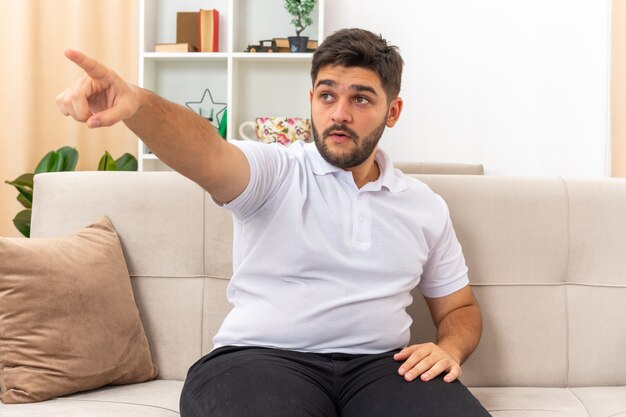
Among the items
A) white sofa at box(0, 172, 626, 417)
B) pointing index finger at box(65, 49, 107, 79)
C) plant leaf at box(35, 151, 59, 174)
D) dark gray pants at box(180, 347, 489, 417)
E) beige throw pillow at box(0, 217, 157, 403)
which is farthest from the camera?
plant leaf at box(35, 151, 59, 174)

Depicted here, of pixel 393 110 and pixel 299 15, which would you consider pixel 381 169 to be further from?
pixel 299 15

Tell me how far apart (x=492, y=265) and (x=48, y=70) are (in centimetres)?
278

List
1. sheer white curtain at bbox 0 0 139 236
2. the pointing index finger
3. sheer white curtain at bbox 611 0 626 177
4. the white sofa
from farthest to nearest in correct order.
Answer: sheer white curtain at bbox 0 0 139 236, sheer white curtain at bbox 611 0 626 177, the white sofa, the pointing index finger

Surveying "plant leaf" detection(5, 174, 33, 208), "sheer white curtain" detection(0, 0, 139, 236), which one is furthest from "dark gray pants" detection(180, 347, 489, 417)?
"sheer white curtain" detection(0, 0, 139, 236)

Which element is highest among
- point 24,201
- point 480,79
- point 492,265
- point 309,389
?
point 480,79

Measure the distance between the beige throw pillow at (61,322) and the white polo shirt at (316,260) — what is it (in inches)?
10.5

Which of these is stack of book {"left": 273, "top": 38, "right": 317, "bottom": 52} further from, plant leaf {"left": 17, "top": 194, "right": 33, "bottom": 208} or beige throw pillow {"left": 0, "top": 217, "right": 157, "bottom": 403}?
beige throw pillow {"left": 0, "top": 217, "right": 157, "bottom": 403}

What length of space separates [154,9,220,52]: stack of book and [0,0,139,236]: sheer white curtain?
17.9 inches

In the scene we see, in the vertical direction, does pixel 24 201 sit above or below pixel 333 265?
above

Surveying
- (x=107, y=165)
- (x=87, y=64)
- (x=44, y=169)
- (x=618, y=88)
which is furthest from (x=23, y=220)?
(x=618, y=88)

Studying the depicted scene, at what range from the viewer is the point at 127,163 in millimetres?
3646

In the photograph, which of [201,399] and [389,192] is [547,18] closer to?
[389,192]

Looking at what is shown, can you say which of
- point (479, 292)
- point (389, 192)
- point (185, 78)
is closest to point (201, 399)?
point (389, 192)

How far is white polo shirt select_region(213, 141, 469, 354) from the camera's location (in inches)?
60.9
